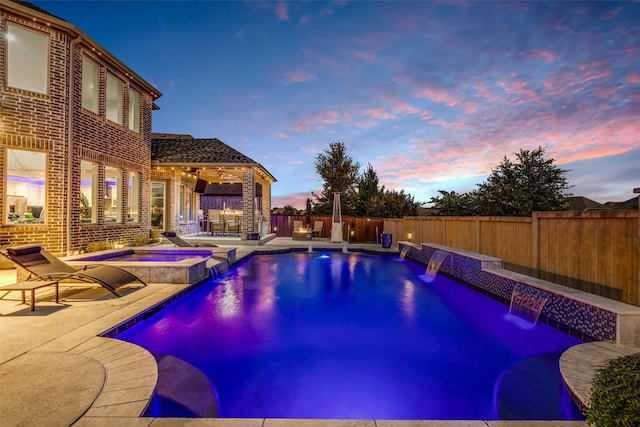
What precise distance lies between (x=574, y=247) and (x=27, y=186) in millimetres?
12580

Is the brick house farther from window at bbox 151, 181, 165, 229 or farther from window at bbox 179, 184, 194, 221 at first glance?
window at bbox 179, 184, 194, 221

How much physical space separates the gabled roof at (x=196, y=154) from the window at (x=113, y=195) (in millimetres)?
2500

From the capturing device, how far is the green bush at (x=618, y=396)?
4.75ft

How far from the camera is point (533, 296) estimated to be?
5.30 metres

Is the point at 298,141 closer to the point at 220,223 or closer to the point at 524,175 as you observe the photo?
the point at 220,223

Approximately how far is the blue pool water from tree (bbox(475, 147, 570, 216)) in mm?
5269

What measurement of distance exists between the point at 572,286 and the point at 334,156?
2205 centimetres

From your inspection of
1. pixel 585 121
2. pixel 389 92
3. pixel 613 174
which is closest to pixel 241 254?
pixel 389 92

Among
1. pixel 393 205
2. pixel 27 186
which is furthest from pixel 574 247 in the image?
pixel 393 205

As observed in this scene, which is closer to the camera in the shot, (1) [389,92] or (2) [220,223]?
(1) [389,92]

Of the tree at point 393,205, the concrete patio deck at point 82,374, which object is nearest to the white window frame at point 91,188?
the concrete patio deck at point 82,374

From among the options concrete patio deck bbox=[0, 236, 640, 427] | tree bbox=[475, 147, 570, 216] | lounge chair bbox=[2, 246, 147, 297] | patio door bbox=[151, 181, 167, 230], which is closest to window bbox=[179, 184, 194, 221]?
patio door bbox=[151, 181, 167, 230]

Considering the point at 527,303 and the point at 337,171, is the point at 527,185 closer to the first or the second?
the point at 527,303

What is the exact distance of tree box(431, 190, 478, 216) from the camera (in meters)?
12.4
